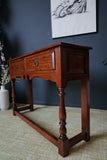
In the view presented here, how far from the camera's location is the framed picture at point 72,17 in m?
1.73

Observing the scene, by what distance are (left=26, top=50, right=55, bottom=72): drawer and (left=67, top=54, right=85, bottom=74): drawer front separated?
140 mm

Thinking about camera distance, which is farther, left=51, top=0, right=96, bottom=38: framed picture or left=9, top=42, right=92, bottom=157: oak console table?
left=51, top=0, right=96, bottom=38: framed picture

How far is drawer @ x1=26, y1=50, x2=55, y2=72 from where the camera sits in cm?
92

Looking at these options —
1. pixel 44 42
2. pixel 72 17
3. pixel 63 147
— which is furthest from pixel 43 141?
pixel 72 17

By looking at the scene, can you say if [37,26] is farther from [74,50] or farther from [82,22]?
[74,50]

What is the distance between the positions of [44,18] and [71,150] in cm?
212

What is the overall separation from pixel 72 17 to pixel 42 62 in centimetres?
126

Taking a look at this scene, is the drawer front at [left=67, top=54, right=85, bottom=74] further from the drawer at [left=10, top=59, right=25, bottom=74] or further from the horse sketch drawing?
the horse sketch drawing

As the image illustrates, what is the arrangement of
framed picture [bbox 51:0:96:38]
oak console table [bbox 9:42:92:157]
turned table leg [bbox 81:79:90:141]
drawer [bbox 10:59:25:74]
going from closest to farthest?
1. oak console table [bbox 9:42:92:157]
2. turned table leg [bbox 81:79:90:141]
3. drawer [bbox 10:59:25:74]
4. framed picture [bbox 51:0:96:38]

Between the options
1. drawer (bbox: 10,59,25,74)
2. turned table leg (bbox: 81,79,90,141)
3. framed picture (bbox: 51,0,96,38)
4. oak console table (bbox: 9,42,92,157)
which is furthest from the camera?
framed picture (bbox: 51,0,96,38)

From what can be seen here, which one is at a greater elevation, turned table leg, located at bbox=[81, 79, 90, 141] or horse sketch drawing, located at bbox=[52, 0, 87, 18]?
horse sketch drawing, located at bbox=[52, 0, 87, 18]

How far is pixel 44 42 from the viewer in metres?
2.13

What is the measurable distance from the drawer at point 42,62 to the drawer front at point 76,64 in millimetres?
140

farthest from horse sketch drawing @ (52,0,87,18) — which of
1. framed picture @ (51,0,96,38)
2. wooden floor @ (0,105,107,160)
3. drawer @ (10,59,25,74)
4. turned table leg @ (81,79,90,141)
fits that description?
wooden floor @ (0,105,107,160)
